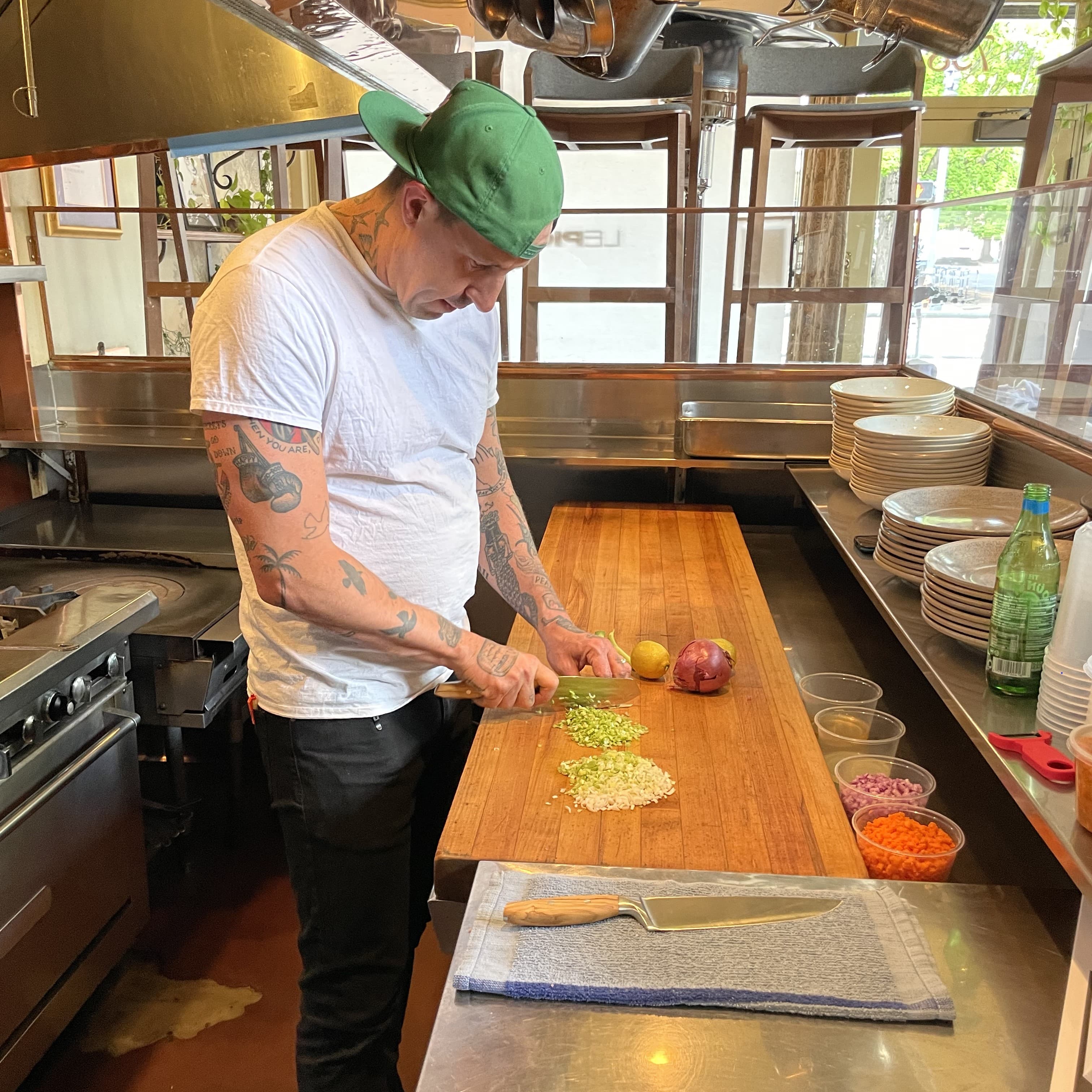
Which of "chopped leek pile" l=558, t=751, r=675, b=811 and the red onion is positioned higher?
the red onion

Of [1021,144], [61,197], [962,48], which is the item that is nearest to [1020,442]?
[962,48]

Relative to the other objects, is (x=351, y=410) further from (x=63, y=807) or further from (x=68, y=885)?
(x=68, y=885)

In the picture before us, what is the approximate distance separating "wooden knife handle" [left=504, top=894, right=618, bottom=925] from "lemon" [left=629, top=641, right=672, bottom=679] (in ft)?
2.20

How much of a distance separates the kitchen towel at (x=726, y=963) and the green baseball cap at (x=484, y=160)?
77 centimetres

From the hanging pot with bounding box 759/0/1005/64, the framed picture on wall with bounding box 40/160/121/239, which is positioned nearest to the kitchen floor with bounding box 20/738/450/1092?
the framed picture on wall with bounding box 40/160/121/239

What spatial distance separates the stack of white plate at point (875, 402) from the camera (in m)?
2.12

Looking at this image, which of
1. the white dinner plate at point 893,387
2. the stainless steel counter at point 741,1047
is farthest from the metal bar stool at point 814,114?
the stainless steel counter at point 741,1047

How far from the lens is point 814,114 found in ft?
11.7

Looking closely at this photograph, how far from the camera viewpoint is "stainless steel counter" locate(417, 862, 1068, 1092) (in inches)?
32.5

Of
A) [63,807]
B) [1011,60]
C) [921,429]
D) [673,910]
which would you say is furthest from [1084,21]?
[63,807]

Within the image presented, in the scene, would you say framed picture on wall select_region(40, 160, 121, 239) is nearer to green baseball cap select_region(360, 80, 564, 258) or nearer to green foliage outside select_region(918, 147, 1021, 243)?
green baseball cap select_region(360, 80, 564, 258)

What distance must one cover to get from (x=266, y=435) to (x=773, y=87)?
3.35 metres

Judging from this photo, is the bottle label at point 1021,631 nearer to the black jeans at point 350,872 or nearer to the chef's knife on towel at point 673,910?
the chef's knife on towel at point 673,910

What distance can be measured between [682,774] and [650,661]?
33cm
